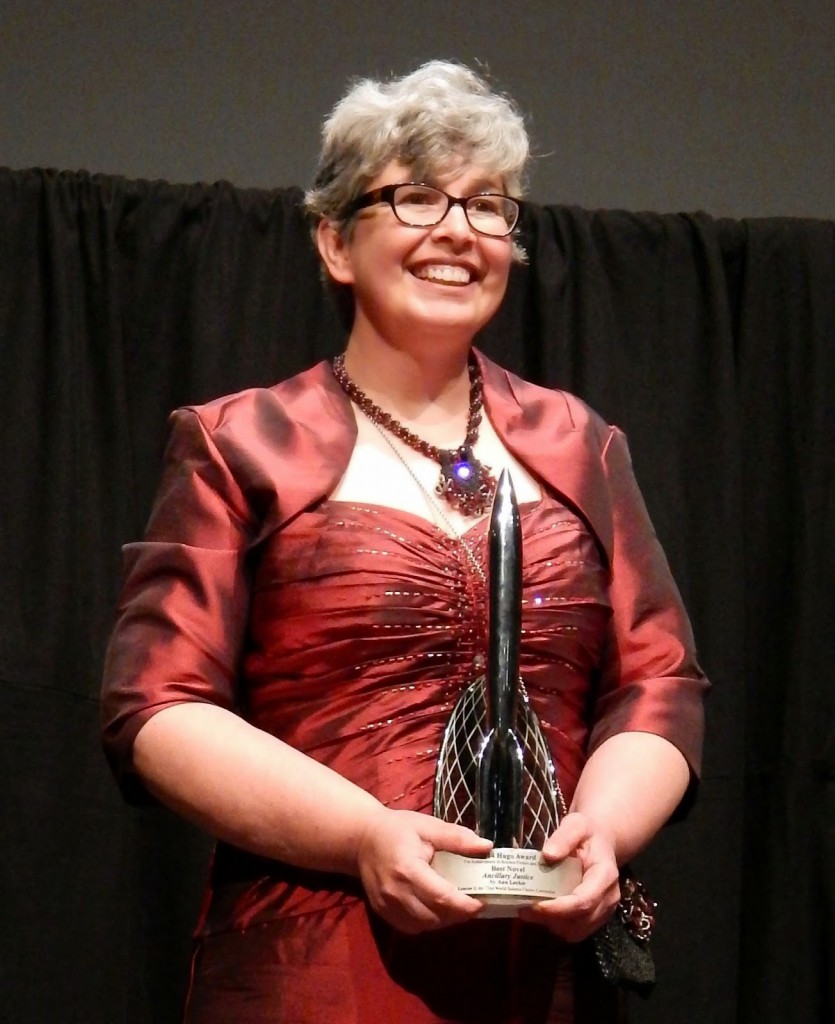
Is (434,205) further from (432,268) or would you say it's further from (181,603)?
(181,603)

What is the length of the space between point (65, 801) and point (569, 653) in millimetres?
914

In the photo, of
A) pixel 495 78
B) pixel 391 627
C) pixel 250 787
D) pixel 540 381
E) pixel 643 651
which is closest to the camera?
pixel 250 787

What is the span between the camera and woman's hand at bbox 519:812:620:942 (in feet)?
4.03

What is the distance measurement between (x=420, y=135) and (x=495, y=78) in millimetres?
1032

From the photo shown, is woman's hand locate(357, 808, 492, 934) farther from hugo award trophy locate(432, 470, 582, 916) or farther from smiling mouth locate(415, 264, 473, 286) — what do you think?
smiling mouth locate(415, 264, 473, 286)

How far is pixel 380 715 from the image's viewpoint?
144 centimetres

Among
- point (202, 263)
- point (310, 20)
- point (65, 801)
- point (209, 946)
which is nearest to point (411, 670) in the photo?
point (209, 946)

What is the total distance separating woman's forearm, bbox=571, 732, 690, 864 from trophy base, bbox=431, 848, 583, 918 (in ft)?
0.37

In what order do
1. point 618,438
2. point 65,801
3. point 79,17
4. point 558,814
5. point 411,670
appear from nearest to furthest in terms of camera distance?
point 558,814 < point 411,670 < point 618,438 < point 65,801 < point 79,17

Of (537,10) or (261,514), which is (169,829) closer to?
(261,514)

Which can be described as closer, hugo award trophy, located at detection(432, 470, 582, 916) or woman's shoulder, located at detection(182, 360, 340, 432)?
hugo award trophy, located at detection(432, 470, 582, 916)

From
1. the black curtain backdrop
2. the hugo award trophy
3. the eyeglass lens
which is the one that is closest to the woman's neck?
the eyeglass lens

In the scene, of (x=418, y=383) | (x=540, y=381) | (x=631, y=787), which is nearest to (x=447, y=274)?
(x=418, y=383)

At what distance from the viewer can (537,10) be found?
2621mm
